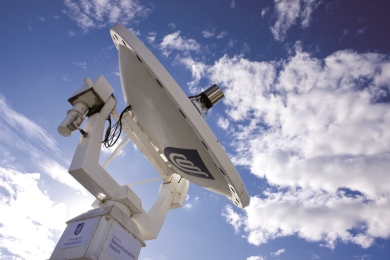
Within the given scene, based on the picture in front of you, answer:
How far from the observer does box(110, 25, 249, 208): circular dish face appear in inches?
212

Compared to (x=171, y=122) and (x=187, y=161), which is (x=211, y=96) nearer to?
(x=187, y=161)

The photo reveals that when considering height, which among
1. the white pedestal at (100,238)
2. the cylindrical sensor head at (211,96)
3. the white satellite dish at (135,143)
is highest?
the cylindrical sensor head at (211,96)

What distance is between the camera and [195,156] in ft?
20.5

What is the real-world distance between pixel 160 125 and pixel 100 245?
264cm

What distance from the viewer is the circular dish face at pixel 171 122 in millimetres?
5379

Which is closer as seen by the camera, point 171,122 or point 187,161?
point 171,122

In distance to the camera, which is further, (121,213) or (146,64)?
(121,213)

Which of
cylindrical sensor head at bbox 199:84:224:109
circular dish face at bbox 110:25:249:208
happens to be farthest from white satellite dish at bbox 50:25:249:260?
cylindrical sensor head at bbox 199:84:224:109

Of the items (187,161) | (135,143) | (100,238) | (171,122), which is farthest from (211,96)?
(100,238)

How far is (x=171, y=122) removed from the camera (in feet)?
19.9

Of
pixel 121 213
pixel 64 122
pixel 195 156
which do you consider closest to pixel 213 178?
pixel 195 156

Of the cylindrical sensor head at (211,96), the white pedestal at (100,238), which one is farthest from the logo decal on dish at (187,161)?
the white pedestal at (100,238)

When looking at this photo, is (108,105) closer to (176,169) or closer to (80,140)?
(80,140)

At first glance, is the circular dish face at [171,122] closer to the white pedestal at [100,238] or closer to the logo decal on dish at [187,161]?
the logo decal on dish at [187,161]
